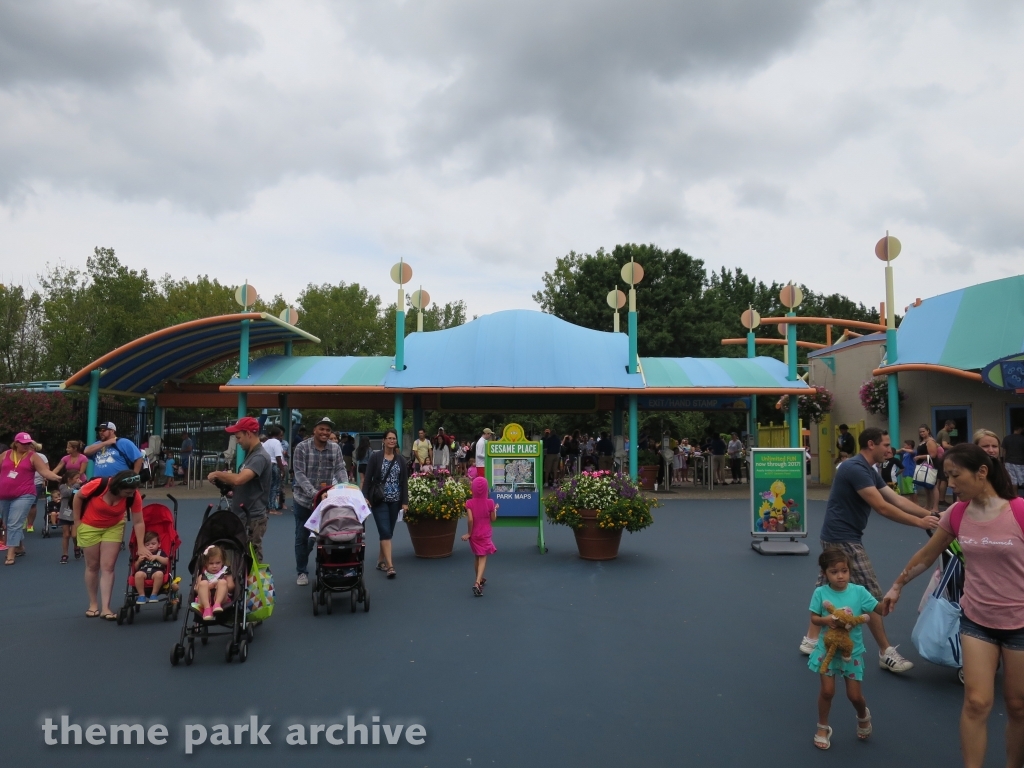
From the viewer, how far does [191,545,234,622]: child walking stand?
551cm

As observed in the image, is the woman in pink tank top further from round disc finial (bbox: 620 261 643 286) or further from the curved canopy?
the curved canopy

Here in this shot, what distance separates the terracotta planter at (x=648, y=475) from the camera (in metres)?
19.9

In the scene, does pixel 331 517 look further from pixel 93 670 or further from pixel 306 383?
pixel 306 383

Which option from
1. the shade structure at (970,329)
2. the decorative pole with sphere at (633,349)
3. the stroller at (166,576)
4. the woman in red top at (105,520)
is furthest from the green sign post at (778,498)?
the shade structure at (970,329)

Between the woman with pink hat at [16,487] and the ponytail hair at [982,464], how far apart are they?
1055 centimetres

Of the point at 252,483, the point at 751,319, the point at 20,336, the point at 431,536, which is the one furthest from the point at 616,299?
the point at 20,336

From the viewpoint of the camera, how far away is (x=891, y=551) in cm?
1012

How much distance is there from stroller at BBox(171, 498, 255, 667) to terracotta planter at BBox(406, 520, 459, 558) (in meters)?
3.41

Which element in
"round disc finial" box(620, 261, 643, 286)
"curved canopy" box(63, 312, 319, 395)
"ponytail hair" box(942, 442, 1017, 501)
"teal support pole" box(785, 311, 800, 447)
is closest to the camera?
"ponytail hair" box(942, 442, 1017, 501)

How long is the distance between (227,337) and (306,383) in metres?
3.14

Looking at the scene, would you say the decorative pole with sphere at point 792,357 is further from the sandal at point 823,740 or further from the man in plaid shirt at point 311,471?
the sandal at point 823,740

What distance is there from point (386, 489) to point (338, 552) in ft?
6.00

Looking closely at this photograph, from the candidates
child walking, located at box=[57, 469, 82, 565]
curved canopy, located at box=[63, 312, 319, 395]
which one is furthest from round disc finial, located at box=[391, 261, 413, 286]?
child walking, located at box=[57, 469, 82, 565]

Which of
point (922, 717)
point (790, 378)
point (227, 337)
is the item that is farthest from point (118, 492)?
point (790, 378)
